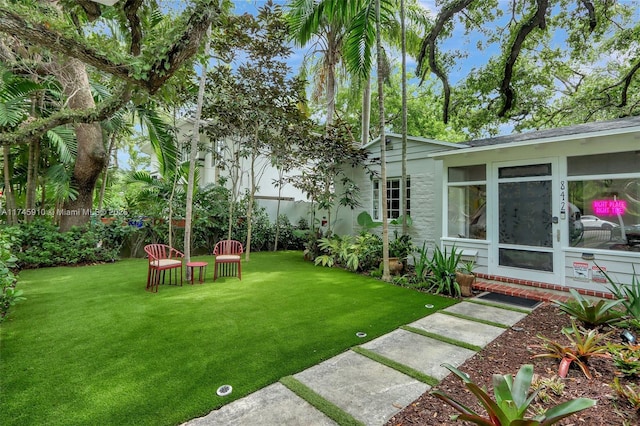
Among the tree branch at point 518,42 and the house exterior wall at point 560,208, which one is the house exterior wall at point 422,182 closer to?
the house exterior wall at point 560,208

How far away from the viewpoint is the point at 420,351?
323cm

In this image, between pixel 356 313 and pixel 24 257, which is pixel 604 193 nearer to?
pixel 356 313

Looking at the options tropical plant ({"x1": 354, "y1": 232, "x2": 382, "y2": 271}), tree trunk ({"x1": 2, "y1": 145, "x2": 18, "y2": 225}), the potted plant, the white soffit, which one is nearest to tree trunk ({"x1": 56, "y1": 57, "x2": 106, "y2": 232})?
tree trunk ({"x1": 2, "y1": 145, "x2": 18, "y2": 225})

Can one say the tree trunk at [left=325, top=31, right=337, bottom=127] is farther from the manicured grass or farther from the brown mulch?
the brown mulch

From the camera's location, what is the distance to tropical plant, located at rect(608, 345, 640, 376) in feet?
8.20

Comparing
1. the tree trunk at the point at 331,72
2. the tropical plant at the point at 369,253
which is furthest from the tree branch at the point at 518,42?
the tropical plant at the point at 369,253

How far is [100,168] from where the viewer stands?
797 cm

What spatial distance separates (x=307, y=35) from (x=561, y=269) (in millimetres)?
7638

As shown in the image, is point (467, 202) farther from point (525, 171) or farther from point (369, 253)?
point (369, 253)

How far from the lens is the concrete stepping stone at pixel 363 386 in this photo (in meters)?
2.26

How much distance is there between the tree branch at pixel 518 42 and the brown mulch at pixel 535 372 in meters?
7.28

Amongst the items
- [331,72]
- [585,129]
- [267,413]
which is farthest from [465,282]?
[331,72]

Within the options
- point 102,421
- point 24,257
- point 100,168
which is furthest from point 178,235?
point 102,421

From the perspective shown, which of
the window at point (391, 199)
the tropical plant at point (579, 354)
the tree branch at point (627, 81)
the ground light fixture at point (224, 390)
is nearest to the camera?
the ground light fixture at point (224, 390)
